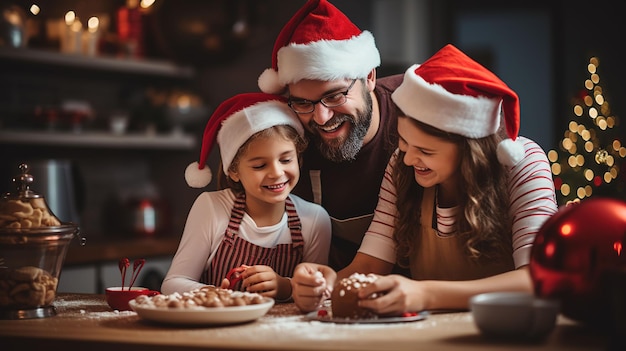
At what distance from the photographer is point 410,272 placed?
2.09 meters

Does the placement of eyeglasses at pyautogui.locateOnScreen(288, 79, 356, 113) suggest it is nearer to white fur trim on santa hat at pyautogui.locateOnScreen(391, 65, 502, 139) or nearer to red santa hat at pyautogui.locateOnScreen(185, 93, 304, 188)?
red santa hat at pyautogui.locateOnScreen(185, 93, 304, 188)

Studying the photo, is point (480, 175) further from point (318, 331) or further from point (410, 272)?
point (318, 331)

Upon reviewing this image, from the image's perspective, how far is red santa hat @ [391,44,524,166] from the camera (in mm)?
Answer: 1782

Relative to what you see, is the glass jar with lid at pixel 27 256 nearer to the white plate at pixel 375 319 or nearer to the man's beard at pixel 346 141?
the white plate at pixel 375 319

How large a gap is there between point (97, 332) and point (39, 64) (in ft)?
9.59

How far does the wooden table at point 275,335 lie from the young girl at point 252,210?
1.39 ft

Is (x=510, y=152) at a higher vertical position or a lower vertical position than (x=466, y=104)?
lower

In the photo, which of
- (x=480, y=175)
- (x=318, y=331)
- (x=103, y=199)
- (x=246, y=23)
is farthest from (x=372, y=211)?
(x=103, y=199)

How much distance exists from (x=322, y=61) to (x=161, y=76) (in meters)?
2.66

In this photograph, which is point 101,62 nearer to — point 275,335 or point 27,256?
point 27,256

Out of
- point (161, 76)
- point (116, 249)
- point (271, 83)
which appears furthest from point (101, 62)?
point (271, 83)

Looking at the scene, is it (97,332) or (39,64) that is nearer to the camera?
(97,332)

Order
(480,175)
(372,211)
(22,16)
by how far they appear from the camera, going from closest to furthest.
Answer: (480,175) → (372,211) → (22,16)

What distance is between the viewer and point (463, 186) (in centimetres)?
187
